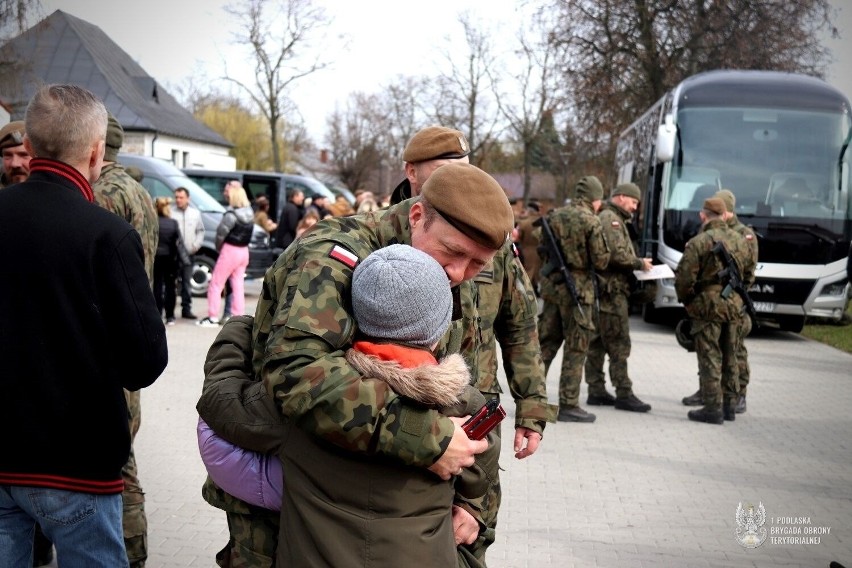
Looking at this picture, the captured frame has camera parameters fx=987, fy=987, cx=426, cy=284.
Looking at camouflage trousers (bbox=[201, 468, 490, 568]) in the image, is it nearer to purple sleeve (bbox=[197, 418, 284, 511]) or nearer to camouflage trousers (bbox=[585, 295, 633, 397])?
purple sleeve (bbox=[197, 418, 284, 511])

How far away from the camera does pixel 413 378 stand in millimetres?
2070

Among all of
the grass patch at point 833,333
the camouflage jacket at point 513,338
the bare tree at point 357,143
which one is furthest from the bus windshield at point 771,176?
the bare tree at point 357,143

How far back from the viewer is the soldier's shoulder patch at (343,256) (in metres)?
2.25

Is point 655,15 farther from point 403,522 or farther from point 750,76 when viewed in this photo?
point 403,522

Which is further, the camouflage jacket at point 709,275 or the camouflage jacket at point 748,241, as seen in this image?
the camouflage jacket at point 748,241

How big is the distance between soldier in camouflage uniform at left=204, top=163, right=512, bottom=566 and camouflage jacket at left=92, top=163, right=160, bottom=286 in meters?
2.15

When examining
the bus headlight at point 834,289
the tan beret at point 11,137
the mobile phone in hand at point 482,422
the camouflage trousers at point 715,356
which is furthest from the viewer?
the bus headlight at point 834,289

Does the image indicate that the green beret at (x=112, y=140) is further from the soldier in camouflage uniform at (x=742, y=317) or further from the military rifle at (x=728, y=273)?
the soldier in camouflage uniform at (x=742, y=317)

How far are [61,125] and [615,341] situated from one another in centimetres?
690

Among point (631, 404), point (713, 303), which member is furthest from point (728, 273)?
point (631, 404)

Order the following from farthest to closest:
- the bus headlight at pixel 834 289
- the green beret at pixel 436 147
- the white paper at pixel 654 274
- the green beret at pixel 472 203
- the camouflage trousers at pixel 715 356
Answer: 1. the bus headlight at pixel 834 289
2. the white paper at pixel 654 274
3. the camouflage trousers at pixel 715 356
4. the green beret at pixel 436 147
5. the green beret at pixel 472 203

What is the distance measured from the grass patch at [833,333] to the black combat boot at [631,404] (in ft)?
20.8

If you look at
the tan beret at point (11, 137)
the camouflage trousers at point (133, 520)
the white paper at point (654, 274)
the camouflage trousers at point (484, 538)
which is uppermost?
the tan beret at point (11, 137)

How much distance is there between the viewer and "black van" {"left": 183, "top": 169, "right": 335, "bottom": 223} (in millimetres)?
22078
